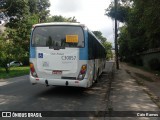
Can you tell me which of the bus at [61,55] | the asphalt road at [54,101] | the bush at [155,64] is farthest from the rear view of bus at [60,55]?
the bush at [155,64]

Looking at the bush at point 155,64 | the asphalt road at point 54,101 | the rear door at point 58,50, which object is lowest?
the asphalt road at point 54,101

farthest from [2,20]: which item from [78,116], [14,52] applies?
[78,116]

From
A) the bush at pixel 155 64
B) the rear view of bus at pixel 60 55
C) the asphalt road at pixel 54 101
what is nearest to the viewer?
the asphalt road at pixel 54 101

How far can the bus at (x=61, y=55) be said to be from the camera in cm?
1252

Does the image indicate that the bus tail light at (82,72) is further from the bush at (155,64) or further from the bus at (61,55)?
the bush at (155,64)

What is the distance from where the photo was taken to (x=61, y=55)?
12562 mm

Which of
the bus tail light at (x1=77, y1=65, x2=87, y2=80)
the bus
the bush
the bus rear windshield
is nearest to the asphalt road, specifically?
the bus

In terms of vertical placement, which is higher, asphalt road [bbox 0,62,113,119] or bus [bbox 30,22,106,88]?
bus [bbox 30,22,106,88]

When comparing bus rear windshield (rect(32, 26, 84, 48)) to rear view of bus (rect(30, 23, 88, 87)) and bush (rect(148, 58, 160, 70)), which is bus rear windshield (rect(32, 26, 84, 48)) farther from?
bush (rect(148, 58, 160, 70))

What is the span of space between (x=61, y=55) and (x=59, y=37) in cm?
79

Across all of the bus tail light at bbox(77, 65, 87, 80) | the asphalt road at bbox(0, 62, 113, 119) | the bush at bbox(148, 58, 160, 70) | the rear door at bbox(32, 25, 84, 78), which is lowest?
the asphalt road at bbox(0, 62, 113, 119)

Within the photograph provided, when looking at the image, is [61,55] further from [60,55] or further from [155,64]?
[155,64]

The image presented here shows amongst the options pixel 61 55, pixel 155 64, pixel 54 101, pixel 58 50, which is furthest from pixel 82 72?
pixel 155 64

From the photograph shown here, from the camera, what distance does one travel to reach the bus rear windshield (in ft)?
41.6
